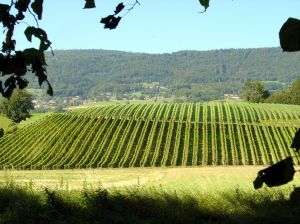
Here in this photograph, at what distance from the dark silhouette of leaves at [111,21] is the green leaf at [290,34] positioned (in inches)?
40.2

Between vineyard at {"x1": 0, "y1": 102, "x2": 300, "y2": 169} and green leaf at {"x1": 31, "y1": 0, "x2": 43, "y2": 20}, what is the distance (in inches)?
943

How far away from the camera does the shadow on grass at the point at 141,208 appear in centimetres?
650

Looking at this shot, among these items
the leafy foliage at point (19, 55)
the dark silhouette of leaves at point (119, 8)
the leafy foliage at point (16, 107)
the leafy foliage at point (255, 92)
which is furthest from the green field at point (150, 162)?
the leafy foliage at point (255, 92)

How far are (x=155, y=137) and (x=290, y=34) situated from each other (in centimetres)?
3128

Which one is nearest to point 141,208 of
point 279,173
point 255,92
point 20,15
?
point 20,15

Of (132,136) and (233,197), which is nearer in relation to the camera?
(233,197)

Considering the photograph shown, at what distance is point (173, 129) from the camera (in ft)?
112

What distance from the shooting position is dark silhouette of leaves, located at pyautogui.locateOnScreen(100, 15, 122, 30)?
206 cm

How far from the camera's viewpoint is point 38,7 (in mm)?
2141

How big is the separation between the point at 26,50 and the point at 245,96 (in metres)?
67.3

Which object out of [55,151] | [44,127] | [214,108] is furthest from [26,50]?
[214,108]

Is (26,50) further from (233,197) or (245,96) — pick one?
(245,96)

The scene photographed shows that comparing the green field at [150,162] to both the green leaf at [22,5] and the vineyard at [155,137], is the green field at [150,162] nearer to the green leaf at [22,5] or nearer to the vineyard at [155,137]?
the vineyard at [155,137]

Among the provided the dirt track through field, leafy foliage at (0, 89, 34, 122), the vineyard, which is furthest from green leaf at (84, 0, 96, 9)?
leafy foliage at (0, 89, 34, 122)
